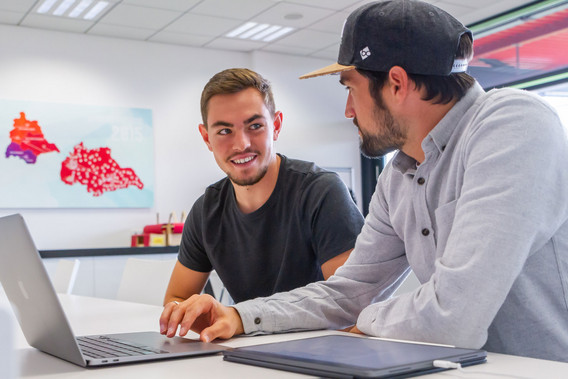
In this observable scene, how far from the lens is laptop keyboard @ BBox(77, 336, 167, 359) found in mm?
986

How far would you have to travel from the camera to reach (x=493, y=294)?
0.99 metres

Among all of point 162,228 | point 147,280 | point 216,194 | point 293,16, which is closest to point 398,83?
point 216,194

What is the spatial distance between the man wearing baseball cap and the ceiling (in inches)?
173

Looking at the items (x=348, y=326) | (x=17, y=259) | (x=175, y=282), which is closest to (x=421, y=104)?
(x=348, y=326)

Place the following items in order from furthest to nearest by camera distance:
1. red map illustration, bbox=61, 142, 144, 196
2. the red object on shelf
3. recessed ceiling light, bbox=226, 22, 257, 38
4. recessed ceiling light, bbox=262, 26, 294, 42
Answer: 1. recessed ceiling light, bbox=262, 26, 294, 42
2. recessed ceiling light, bbox=226, 22, 257, 38
3. red map illustration, bbox=61, 142, 144, 196
4. the red object on shelf

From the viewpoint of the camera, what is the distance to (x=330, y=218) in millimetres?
1795

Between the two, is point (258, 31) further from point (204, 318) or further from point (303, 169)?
point (204, 318)

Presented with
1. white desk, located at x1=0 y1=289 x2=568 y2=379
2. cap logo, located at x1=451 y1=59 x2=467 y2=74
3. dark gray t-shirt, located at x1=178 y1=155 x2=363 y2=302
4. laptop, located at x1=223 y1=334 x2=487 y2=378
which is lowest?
white desk, located at x1=0 y1=289 x2=568 y2=379

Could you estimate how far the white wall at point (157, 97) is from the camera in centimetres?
593

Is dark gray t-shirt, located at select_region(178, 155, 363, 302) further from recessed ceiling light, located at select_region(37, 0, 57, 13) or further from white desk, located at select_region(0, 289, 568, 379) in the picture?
recessed ceiling light, located at select_region(37, 0, 57, 13)

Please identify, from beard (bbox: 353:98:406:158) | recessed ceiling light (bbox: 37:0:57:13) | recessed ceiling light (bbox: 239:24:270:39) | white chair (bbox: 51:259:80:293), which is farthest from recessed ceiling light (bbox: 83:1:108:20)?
beard (bbox: 353:98:406:158)

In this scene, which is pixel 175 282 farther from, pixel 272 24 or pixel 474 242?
pixel 272 24

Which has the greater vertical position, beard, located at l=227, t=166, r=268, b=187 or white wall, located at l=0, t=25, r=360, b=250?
white wall, located at l=0, t=25, r=360, b=250

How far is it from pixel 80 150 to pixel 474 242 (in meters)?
5.57
